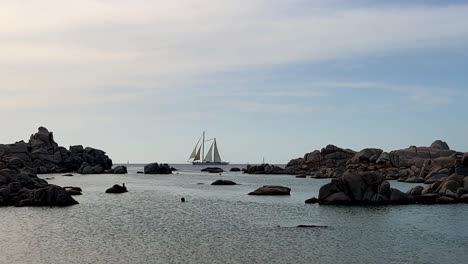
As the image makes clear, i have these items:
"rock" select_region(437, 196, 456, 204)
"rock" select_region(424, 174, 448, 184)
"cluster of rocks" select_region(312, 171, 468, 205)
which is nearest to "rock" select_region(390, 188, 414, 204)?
"cluster of rocks" select_region(312, 171, 468, 205)

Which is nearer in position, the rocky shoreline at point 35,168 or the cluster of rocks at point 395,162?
the rocky shoreline at point 35,168

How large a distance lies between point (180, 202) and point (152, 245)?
1552 inches

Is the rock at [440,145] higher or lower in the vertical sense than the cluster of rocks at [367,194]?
higher

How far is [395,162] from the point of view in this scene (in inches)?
6270

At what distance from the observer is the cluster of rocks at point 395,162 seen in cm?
13443

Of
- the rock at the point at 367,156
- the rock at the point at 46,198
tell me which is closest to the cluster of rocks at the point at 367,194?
the rock at the point at 46,198

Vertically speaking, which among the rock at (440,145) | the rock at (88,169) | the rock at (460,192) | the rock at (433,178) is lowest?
the rock at (460,192)

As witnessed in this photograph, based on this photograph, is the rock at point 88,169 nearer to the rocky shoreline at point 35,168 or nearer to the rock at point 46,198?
the rocky shoreline at point 35,168

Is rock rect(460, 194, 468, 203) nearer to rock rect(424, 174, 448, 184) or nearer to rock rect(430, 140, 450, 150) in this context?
rock rect(424, 174, 448, 184)

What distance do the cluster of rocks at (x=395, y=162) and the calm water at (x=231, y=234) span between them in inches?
2537

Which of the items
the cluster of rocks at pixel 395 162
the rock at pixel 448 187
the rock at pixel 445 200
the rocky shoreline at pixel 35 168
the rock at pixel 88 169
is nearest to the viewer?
the rocky shoreline at pixel 35 168

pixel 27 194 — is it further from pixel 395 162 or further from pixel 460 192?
pixel 395 162

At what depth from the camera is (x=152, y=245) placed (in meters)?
42.1

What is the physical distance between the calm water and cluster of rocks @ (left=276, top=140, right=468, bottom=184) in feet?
211
